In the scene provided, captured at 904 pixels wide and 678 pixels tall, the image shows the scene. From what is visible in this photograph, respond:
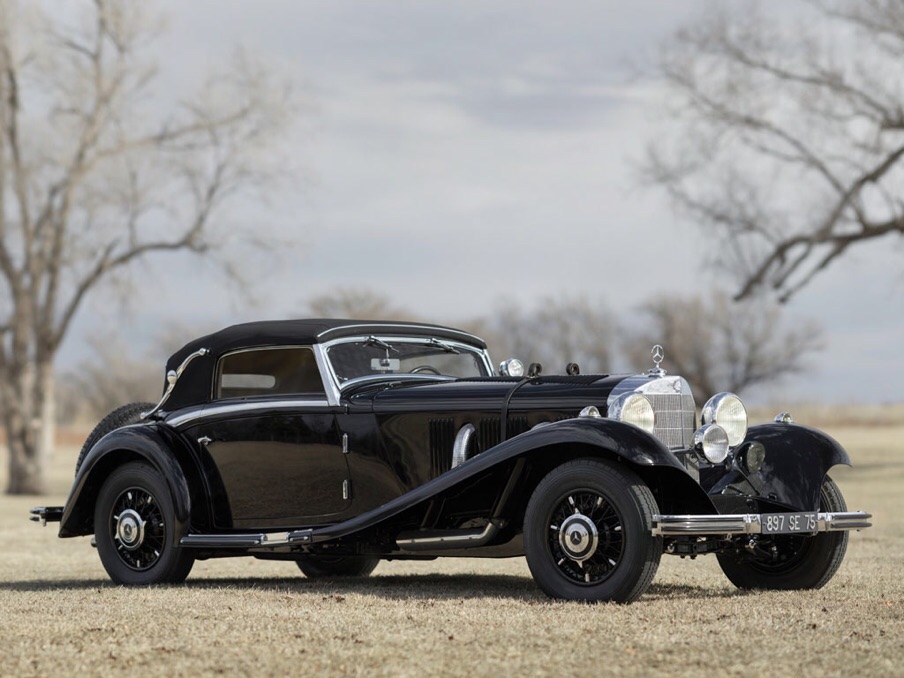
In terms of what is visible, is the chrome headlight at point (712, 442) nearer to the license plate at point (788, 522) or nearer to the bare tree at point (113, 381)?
the license plate at point (788, 522)

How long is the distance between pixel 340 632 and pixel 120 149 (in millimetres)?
24030

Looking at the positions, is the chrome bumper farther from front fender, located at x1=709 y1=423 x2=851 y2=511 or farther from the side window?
the side window

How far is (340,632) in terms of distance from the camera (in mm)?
6348

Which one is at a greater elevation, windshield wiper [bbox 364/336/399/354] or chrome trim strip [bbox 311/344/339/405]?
windshield wiper [bbox 364/336/399/354]

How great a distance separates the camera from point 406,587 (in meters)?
8.74

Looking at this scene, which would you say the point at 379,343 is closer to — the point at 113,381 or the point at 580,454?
the point at 580,454

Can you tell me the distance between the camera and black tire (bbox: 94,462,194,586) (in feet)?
29.5

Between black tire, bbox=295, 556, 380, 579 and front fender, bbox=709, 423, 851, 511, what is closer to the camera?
front fender, bbox=709, 423, 851, 511

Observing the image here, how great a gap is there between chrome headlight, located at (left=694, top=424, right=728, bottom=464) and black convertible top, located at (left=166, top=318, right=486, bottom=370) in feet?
7.73

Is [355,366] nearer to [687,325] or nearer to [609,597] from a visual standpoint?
[609,597]

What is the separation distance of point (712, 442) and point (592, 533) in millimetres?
1222

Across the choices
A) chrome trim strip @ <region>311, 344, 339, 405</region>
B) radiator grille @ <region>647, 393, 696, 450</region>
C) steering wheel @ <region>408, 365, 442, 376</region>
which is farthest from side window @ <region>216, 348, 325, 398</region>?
radiator grille @ <region>647, 393, 696, 450</region>

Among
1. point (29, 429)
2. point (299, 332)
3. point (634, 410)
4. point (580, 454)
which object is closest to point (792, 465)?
point (634, 410)

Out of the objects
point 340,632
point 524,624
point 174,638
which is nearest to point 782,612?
point 524,624
